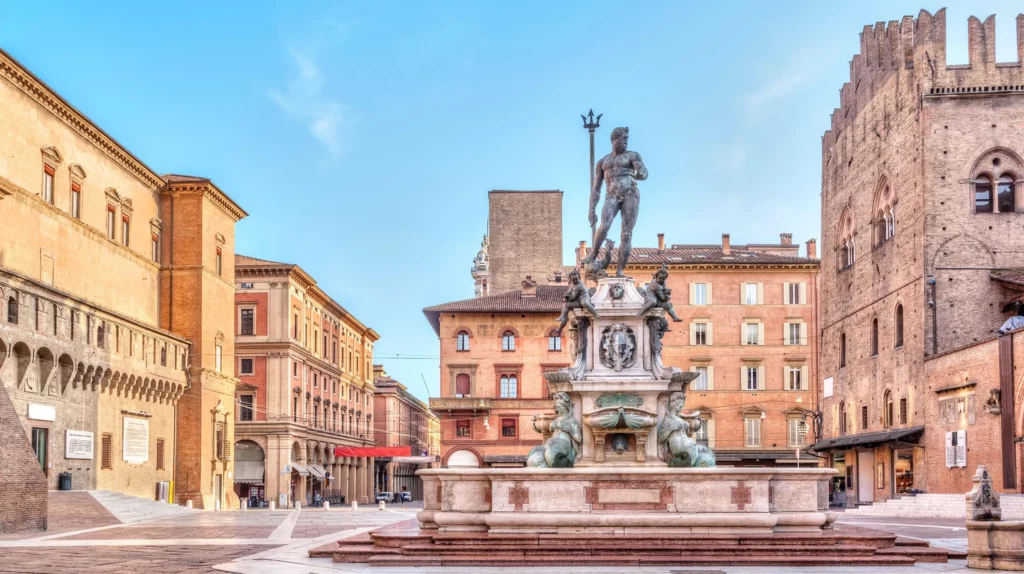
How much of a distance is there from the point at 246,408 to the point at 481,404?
566 inches

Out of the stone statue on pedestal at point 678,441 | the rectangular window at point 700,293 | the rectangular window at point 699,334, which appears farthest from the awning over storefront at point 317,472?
the stone statue on pedestal at point 678,441

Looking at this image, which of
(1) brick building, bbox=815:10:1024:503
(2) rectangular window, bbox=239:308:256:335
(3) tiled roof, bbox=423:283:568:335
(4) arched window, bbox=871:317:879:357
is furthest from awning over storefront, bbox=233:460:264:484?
(4) arched window, bbox=871:317:879:357

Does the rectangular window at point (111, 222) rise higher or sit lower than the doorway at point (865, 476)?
higher

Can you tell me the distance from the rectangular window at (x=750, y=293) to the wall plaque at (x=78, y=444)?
139 ft

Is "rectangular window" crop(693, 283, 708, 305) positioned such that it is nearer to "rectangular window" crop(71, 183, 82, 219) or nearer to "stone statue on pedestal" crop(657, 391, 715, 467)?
"rectangular window" crop(71, 183, 82, 219)

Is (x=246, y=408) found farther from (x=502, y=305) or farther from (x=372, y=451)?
(x=502, y=305)

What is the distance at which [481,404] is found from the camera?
233 ft

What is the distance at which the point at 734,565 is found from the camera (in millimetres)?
15062

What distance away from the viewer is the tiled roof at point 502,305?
72500 mm

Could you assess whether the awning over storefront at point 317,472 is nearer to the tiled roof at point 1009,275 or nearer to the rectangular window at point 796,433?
the rectangular window at point 796,433

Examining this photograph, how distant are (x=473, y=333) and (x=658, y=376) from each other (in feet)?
178

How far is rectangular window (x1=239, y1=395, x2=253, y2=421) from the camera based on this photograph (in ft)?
230

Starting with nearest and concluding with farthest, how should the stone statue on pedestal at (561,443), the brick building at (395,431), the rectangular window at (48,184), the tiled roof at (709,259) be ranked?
the stone statue on pedestal at (561,443)
the rectangular window at (48,184)
the tiled roof at (709,259)
the brick building at (395,431)

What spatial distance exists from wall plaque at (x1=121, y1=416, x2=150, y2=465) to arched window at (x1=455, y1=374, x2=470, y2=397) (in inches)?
1064
